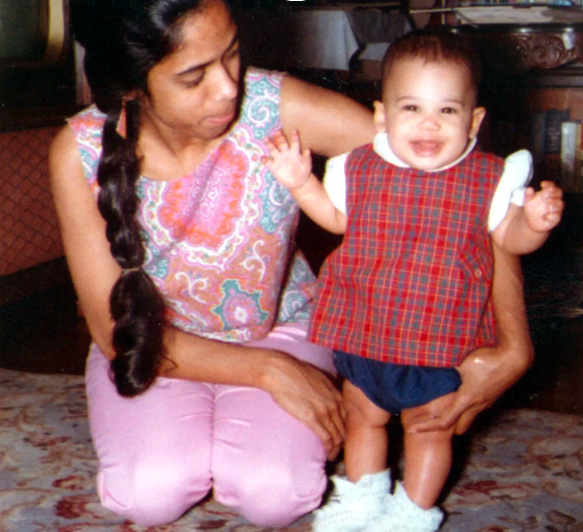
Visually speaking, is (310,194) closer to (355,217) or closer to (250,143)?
(355,217)

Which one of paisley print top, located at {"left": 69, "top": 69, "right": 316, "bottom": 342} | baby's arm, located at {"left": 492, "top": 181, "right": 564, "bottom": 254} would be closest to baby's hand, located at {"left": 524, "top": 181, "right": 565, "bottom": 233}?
baby's arm, located at {"left": 492, "top": 181, "right": 564, "bottom": 254}

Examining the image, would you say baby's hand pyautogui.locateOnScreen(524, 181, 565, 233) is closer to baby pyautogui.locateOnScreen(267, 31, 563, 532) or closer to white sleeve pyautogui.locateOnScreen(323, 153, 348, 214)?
baby pyautogui.locateOnScreen(267, 31, 563, 532)

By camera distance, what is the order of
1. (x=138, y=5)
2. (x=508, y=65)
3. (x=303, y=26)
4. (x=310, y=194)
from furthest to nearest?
(x=303, y=26)
(x=508, y=65)
(x=310, y=194)
(x=138, y=5)

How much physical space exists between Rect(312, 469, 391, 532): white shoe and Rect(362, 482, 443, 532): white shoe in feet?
0.07

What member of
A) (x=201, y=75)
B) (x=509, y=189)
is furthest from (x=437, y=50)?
(x=201, y=75)

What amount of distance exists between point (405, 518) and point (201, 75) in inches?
31.4

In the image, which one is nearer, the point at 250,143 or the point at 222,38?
the point at 222,38

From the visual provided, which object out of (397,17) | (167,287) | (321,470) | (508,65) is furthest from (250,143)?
(397,17)

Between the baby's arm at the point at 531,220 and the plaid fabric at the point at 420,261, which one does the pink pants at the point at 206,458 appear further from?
the baby's arm at the point at 531,220

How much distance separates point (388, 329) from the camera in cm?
122

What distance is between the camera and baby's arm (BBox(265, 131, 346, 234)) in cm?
123

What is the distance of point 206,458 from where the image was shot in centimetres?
135

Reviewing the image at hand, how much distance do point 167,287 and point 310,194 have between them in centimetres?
36

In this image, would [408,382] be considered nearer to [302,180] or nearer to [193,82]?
[302,180]
